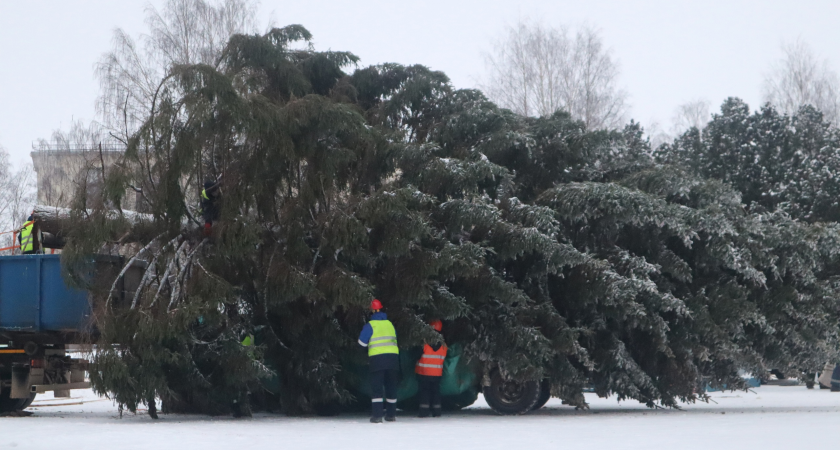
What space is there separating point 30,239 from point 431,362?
6.53 metres

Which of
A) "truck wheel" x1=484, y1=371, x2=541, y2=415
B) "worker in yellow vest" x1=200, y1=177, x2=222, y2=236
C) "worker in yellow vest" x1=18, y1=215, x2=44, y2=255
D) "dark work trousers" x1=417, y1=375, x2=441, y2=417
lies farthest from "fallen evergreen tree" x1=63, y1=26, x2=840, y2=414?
"worker in yellow vest" x1=18, y1=215, x2=44, y2=255

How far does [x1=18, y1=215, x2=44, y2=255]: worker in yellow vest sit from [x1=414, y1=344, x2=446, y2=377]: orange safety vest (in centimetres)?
617

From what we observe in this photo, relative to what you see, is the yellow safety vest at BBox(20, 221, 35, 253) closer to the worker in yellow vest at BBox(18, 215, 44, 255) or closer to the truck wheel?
the worker in yellow vest at BBox(18, 215, 44, 255)

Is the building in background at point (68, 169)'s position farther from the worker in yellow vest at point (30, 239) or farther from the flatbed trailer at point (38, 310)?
the flatbed trailer at point (38, 310)

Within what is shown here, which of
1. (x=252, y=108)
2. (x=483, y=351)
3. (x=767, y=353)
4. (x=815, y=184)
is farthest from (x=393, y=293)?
(x=815, y=184)

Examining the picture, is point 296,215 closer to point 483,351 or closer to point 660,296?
point 483,351

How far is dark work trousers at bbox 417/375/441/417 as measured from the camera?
1341 cm

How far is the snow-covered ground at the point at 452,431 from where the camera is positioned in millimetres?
9266

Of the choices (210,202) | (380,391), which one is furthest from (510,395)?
(210,202)

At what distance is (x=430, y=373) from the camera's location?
43.8 ft

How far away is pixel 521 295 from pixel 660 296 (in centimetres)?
219

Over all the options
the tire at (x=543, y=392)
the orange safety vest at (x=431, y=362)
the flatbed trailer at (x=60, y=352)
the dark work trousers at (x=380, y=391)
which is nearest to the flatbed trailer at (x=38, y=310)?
the flatbed trailer at (x=60, y=352)

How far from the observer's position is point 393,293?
1330 cm

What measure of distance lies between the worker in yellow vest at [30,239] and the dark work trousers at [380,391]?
5.67 metres
